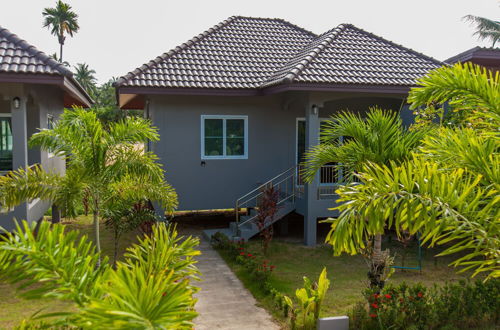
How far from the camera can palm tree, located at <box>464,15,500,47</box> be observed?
3316 cm

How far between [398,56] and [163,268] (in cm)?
1216

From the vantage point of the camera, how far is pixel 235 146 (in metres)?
12.9

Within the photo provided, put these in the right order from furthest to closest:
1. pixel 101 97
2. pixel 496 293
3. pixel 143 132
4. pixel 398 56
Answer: pixel 101 97
pixel 398 56
pixel 143 132
pixel 496 293

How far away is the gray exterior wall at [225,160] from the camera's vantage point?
12227mm

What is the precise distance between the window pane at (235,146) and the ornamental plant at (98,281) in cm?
918

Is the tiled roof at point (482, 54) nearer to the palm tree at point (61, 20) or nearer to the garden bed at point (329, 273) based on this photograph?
the garden bed at point (329, 273)

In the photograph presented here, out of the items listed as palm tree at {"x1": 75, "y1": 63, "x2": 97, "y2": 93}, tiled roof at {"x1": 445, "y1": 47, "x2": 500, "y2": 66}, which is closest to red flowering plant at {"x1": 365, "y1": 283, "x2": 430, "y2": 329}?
tiled roof at {"x1": 445, "y1": 47, "x2": 500, "y2": 66}

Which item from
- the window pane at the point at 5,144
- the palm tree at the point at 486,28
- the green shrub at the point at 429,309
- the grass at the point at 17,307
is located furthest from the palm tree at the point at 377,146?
the palm tree at the point at 486,28

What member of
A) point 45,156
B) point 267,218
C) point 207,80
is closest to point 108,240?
point 45,156

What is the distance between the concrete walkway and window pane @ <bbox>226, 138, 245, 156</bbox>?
414 centimetres

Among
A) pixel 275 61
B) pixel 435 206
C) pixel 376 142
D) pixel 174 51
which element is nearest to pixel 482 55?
pixel 275 61

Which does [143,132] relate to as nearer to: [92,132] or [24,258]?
[92,132]

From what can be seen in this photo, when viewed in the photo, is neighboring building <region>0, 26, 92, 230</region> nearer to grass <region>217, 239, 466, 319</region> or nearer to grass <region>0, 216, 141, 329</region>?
grass <region>0, 216, 141, 329</region>

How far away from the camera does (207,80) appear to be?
12094mm
